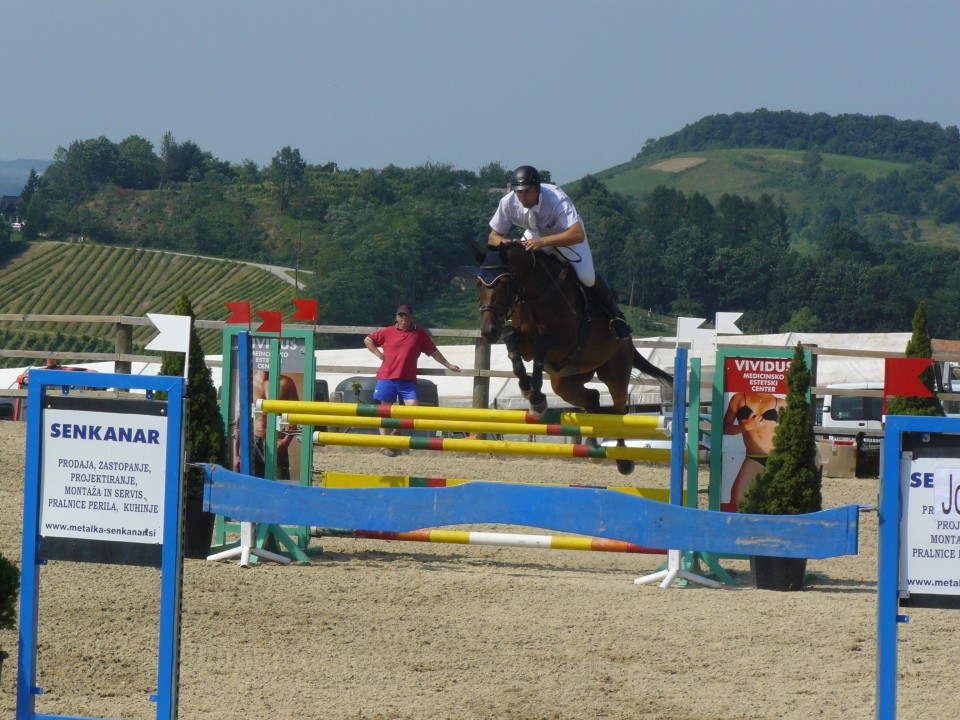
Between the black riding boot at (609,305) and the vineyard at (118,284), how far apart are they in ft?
150

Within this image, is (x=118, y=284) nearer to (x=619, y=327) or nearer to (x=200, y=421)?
(x=200, y=421)

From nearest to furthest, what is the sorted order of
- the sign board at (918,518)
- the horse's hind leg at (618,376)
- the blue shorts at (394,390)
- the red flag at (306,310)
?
the sign board at (918,518), the horse's hind leg at (618,376), the red flag at (306,310), the blue shorts at (394,390)

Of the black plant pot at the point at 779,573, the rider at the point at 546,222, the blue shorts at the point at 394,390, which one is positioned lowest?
the black plant pot at the point at 779,573

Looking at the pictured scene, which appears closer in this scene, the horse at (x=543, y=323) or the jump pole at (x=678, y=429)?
the horse at (x=543, y=323)

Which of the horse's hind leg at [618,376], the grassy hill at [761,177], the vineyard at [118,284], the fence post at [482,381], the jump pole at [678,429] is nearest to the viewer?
the jump pole at [678,429]

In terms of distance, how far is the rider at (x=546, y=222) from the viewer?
16.2 ft

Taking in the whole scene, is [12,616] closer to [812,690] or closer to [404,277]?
[812,690]

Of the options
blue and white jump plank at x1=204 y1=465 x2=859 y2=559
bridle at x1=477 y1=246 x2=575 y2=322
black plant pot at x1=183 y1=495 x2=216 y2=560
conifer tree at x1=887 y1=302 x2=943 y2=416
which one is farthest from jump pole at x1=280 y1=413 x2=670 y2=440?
A: conifer tree at x1=887 y1=302 x2=943 y2=416

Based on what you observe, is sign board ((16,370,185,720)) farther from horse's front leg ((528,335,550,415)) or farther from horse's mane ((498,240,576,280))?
horse's front leg ((528,335,550,415))

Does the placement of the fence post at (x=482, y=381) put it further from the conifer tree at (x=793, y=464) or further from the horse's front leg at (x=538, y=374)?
the conifer tree at (x=793, y=464)

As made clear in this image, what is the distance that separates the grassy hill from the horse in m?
105

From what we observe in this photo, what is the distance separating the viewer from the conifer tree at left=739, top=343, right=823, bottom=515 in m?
5.07

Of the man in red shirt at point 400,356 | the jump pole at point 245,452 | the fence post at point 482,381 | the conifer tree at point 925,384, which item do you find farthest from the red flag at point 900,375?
the fence post at point 482,381

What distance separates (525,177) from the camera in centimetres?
490
